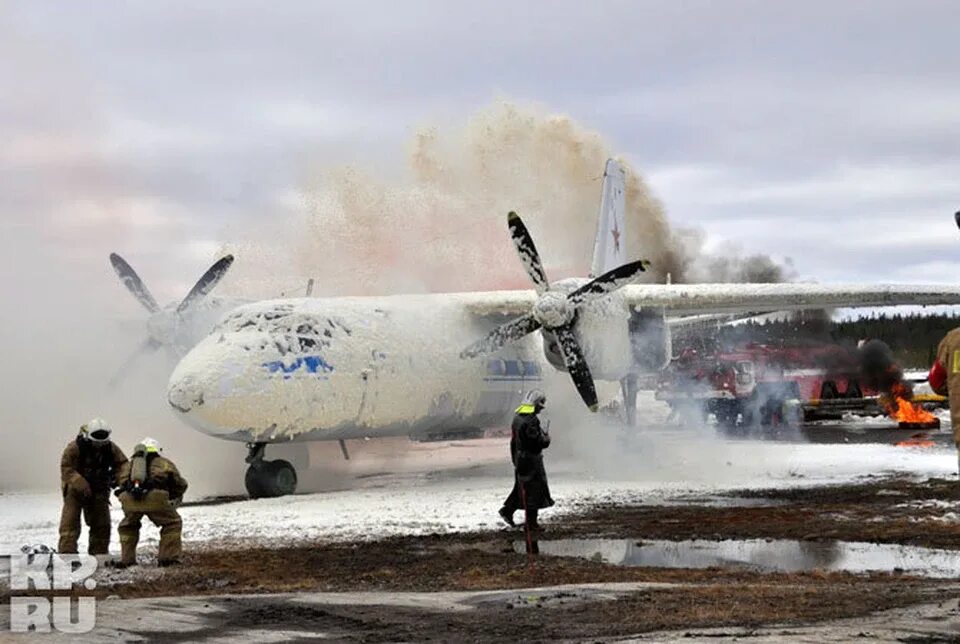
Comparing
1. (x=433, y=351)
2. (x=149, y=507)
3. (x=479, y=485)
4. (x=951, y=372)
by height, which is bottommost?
(x=479, y=485)

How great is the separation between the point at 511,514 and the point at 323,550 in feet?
9.20

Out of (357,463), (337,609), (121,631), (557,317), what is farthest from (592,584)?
(357,463)

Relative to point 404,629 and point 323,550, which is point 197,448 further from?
point 404,629

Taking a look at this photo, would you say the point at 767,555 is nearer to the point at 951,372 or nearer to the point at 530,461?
the point at 530,461

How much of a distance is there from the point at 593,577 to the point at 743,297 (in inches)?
593

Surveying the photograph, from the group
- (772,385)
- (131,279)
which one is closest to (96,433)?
(131,279)

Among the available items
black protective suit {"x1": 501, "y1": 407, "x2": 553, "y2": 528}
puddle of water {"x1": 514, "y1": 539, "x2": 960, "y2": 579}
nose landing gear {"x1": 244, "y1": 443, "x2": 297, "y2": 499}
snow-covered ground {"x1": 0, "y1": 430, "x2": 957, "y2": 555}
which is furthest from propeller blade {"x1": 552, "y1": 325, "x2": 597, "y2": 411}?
puddle of water {"x1": 514, "y1": 539, "x2": 960, "y2": 579}

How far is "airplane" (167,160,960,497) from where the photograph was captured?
810 inches

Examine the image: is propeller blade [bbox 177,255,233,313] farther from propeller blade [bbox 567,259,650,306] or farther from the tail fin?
the tail fin

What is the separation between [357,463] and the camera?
100ft

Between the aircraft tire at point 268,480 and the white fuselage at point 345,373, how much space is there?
60 cm

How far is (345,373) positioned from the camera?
22109 mm

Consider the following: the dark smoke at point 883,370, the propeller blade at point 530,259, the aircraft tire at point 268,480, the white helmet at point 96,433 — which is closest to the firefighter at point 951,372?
the white helmet at point 96,433

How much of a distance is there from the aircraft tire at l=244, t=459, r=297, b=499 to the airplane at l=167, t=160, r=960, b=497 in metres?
0.02
